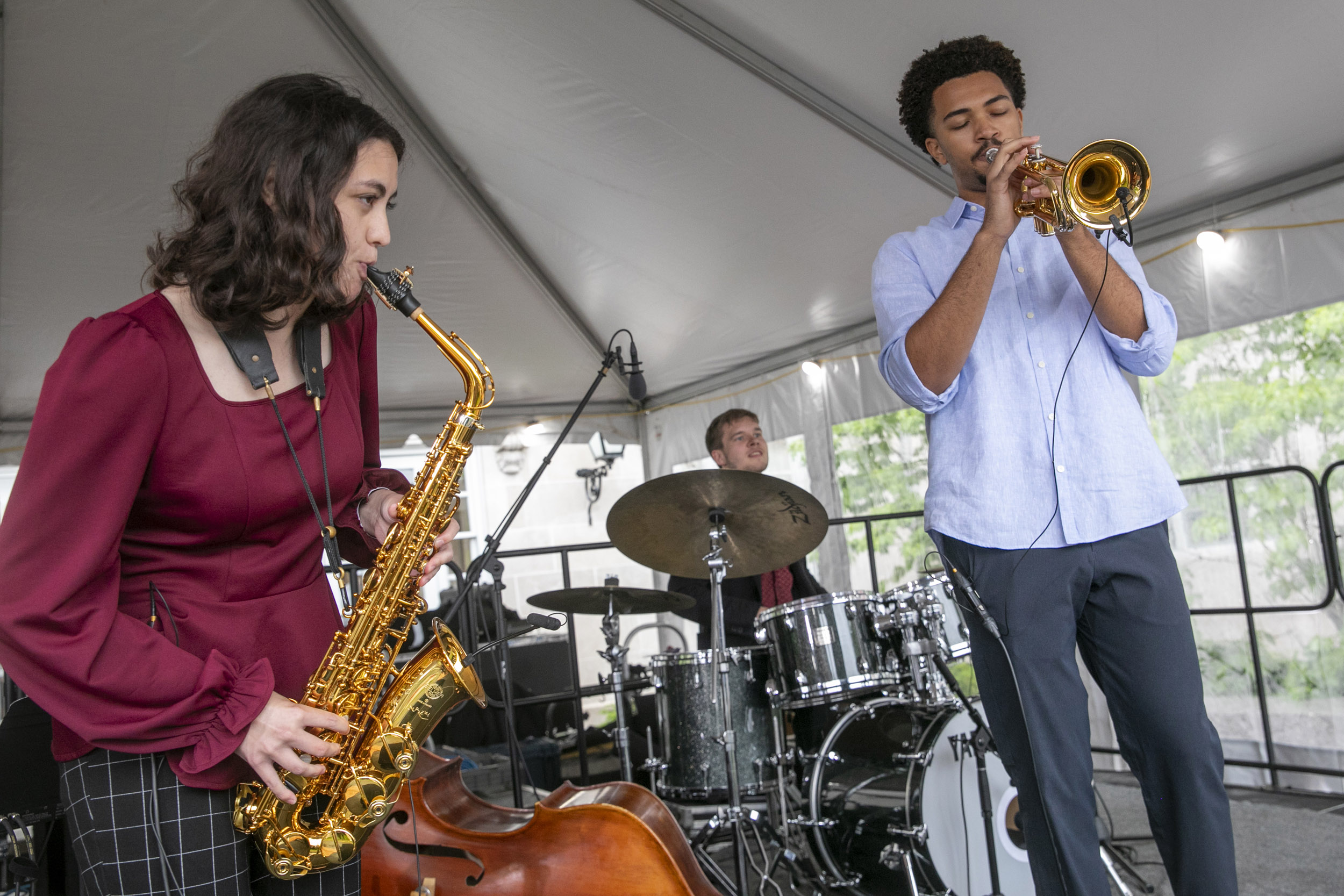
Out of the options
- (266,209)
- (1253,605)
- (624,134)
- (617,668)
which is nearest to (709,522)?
(617,668)

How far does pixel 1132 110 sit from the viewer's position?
3629mm

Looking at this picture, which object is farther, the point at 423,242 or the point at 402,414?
the point at 402,414

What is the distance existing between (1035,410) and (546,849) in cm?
150

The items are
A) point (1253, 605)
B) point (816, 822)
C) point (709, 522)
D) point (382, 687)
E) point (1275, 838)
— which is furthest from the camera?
point (1253, 605)

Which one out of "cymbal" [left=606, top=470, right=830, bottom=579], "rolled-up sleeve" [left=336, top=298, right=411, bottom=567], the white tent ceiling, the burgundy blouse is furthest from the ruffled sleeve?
the white tent ceiling

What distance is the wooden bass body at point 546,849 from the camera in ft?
6.80

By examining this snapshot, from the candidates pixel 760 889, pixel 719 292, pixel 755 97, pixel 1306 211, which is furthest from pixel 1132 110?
pixel 760 889

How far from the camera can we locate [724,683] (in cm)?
310

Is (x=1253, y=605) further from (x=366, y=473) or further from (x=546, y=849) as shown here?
(x=366, y=473)

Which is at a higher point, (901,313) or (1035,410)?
(901,313)

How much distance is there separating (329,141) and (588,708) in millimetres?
8141

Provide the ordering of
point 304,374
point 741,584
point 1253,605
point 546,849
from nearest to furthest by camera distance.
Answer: point 304,374 → point 546,849 → point 741,584 → point 1253,605

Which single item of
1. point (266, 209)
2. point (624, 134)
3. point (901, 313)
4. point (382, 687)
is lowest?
point (382, 687)

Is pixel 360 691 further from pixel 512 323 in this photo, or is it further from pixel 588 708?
pixel 588 708
